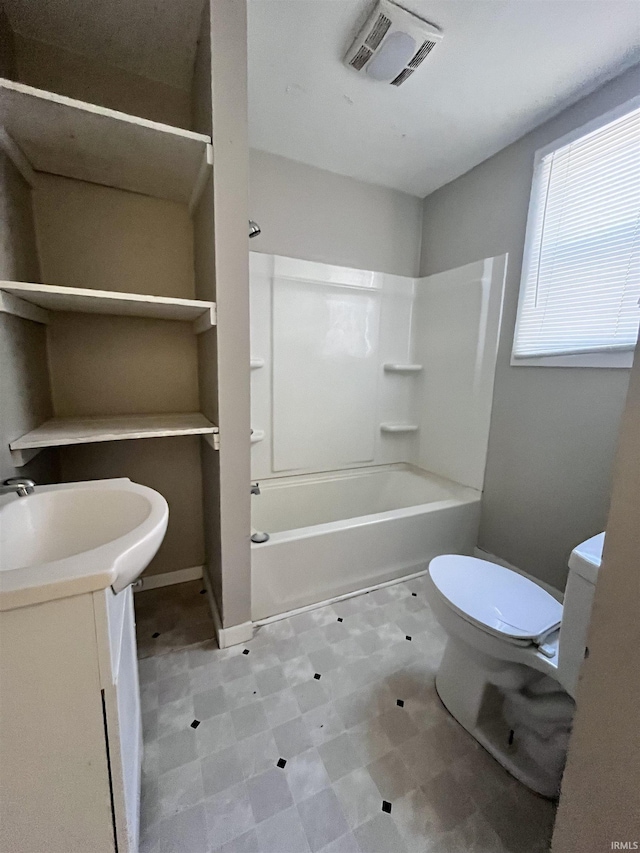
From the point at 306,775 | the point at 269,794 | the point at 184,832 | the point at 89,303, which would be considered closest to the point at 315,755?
the point at 306,775

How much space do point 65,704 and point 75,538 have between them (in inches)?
17.5

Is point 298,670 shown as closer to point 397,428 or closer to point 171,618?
point 171,618

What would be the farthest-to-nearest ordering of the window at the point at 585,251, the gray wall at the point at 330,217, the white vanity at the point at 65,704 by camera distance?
the gray wall at the point at 330,217 < the window at the point at 585,251 < the white vanity at the point at 65,704

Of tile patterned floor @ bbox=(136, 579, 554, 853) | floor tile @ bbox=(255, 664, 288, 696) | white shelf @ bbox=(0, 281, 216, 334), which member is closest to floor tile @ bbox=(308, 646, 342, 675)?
tile patterned floor @ bbox=(136, 579, 554, 853)

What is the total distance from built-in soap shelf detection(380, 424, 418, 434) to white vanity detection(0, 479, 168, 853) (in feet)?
6.65

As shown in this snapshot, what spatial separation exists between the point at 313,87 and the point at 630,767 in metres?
2.33

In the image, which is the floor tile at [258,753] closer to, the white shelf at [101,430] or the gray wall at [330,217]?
the white shelf at [101,430]

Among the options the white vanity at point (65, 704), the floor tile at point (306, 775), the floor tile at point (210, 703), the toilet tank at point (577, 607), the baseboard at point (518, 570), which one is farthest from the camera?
the baseboard at point (518, 570)

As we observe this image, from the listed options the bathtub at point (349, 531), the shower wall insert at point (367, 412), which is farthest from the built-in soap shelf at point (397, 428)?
the bathtub at point (349, 531)

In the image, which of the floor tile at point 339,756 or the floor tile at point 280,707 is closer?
the floor tile at point 339,756

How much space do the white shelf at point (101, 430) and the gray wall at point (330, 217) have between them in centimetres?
120

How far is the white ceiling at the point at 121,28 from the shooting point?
1.15m

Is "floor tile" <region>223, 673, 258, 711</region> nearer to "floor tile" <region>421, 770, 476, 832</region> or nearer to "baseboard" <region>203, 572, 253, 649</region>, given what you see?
"baseboard" <region>203, 572, 253, 649</region>

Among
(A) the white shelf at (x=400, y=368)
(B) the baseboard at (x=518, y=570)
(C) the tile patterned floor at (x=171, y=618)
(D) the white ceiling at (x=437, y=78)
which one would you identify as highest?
(D) the white ceiling at (x=437, y=78)
